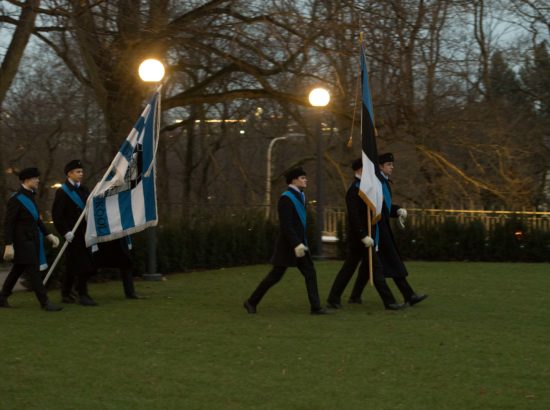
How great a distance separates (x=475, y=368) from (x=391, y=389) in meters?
1.14

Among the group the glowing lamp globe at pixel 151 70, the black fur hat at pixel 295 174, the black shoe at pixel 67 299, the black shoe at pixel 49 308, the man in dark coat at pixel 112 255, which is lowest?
the black shoe at pixel 49 308

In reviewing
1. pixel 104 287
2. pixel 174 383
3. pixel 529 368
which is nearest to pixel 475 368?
pixel 529 368

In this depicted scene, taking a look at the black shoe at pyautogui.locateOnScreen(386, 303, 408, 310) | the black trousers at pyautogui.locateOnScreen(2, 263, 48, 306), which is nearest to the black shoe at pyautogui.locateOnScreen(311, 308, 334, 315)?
the black shoe at pyautogui.locateOnScreen(386, 303, 408, 310)

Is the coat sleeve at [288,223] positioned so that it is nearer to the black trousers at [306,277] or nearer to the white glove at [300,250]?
the white glove at [300,250]

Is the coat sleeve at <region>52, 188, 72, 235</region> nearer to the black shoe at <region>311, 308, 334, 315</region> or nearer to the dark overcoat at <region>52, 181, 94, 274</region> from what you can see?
the dark overcoat at <region>52, 181, 94, 274</region>

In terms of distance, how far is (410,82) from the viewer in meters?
25.1

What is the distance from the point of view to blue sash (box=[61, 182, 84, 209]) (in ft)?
43.3

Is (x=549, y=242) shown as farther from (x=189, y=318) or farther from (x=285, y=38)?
(x=189, y=318)

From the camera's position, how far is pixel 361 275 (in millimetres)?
13102

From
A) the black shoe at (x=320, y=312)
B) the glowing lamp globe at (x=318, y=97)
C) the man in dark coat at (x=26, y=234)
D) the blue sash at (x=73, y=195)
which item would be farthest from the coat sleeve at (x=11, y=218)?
the glowing lamp globe at (x=318, y=97)

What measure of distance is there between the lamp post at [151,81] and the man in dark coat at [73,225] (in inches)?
121

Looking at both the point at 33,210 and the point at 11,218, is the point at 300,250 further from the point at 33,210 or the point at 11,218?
the point at 11,218

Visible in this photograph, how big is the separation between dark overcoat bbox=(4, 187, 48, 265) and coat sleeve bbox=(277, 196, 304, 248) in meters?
3.01

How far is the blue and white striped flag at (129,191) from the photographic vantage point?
1314cm
